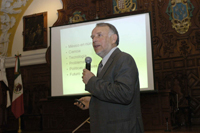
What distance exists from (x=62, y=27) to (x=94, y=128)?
15.6ft

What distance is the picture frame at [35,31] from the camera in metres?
8.02

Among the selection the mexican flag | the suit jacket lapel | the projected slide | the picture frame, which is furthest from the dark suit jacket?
the picture frame

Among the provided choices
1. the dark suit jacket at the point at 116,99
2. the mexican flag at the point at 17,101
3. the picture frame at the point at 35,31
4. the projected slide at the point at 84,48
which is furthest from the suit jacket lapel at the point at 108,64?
the picture frame at the point at 35,31

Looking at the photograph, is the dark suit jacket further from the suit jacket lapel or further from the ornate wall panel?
the ornate wall panel

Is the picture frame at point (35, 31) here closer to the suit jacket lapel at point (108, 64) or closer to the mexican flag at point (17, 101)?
the mexican flag at point (17, 101)

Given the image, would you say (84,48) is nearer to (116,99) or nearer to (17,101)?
(17,101)

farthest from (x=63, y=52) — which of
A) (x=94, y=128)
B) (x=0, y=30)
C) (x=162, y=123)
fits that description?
(x=94, y=128)

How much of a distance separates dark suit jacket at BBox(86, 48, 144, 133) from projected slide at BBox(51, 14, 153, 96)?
3373mm

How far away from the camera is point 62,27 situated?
6.14 m

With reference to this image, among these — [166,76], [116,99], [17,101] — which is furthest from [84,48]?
[116,99]

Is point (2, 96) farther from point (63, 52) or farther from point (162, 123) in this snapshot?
point (162, 123)

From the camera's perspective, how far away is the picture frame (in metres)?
8.02

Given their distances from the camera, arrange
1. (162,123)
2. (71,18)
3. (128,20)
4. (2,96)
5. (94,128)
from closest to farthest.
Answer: (94,128) < (162,123) < (128,20) < (2,96) < (71,18)

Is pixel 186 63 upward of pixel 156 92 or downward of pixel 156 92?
upward
